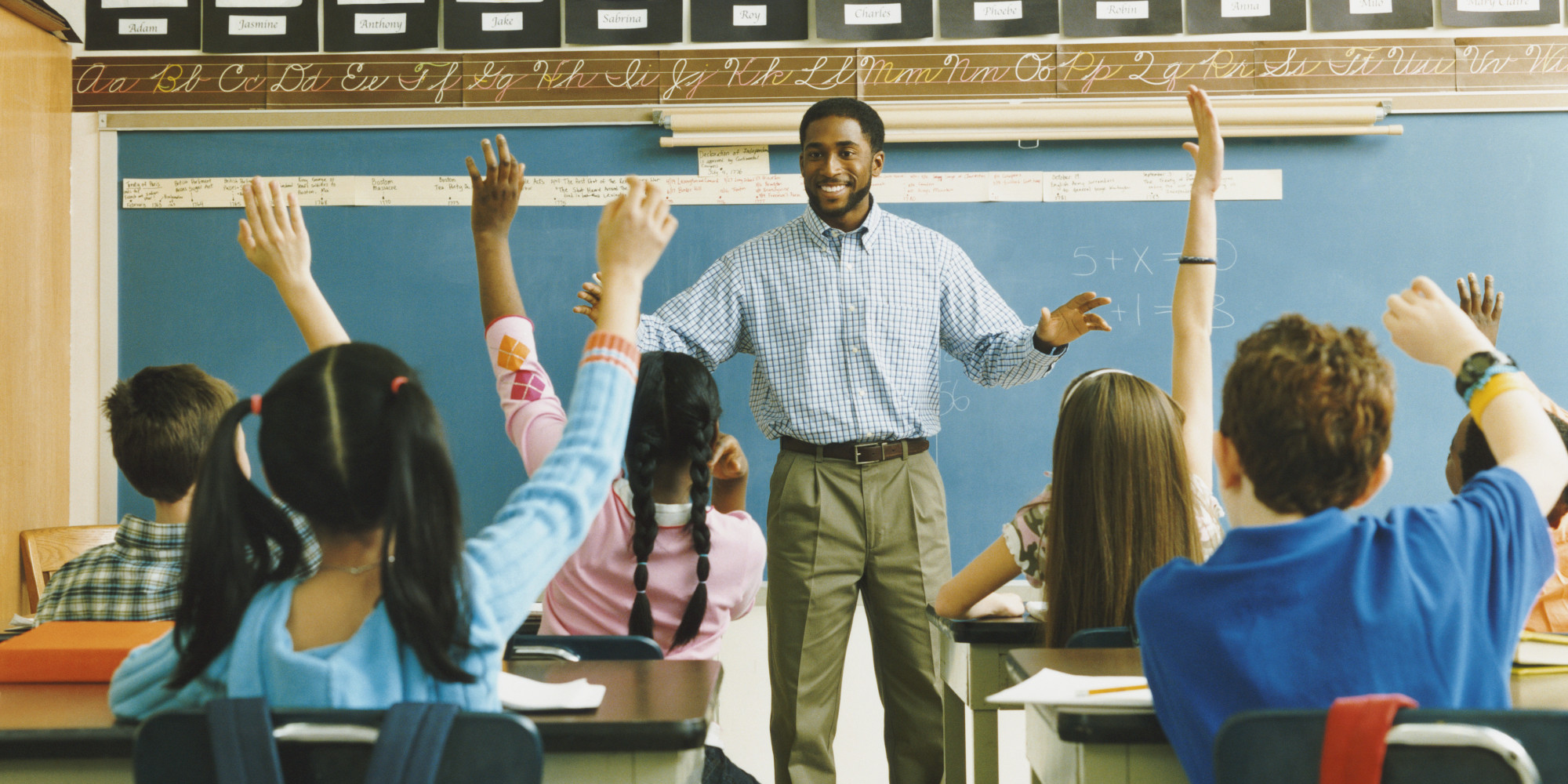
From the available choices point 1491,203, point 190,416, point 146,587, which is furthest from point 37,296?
point 1491,203

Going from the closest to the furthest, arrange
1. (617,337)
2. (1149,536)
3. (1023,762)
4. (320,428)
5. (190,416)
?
(320,428) → (617,337) → (1149,536) → (190,416) → (1023,762)

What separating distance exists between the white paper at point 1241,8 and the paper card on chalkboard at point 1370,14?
17 cm

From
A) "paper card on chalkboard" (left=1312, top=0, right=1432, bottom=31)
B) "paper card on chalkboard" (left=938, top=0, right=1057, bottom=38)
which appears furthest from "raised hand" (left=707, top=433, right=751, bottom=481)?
"paper card on chalkboard" (left=1312, top=0, right=1432, bottom=31)

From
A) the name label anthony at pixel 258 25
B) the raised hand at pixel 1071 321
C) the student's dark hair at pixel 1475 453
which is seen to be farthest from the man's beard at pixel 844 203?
the name label anthony at pixel 258 25

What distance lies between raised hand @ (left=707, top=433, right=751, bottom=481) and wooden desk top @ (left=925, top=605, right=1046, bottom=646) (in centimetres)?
48

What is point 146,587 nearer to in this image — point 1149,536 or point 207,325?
point 1149,536

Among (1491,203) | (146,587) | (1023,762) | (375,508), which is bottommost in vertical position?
(1023,762)

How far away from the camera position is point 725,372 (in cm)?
333

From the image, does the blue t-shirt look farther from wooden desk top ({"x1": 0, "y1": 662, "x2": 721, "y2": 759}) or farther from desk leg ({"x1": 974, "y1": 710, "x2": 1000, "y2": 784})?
desk leg ({"x1": 974, "y1": 710, "x2": 1000, "y2": 784})

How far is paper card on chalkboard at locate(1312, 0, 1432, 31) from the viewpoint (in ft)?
10.8

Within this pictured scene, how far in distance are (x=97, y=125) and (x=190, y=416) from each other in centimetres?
222

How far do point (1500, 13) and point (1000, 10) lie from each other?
160 cm

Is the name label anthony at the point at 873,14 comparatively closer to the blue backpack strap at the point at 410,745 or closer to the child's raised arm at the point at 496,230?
the child's raised arm at the point at 496,230

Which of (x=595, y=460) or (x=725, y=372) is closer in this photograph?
(x=595, y=460)
